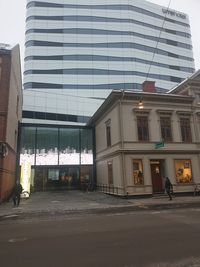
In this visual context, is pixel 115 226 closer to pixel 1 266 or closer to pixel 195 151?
pixel 1 266

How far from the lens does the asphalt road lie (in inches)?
230

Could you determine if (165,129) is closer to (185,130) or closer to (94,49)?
(185,130)

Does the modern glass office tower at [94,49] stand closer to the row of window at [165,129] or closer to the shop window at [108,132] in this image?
the shop window at [108,132]

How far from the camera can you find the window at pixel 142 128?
2244 centimetres

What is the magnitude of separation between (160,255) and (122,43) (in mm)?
63395

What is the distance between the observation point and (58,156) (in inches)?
1208

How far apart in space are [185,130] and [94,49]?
43.8 meters

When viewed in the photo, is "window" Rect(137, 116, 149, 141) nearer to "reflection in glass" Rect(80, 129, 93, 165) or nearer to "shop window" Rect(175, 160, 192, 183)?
"shop window" Rect(175, 160, 192, 183)

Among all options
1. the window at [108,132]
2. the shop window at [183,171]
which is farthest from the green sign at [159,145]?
the window at [108,132]

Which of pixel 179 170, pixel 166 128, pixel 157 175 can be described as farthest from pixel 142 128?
pixel 179 170

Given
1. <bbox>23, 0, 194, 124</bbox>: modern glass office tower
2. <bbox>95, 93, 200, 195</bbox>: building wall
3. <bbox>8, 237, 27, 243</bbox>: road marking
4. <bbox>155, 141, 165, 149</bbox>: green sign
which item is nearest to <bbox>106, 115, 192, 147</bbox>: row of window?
<bbox>95, 93, 200, 195</bbox>: building wall

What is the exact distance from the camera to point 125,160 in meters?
21.2

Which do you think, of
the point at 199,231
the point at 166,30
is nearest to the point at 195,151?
the point at 199,231

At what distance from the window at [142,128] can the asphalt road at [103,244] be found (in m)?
11.9
